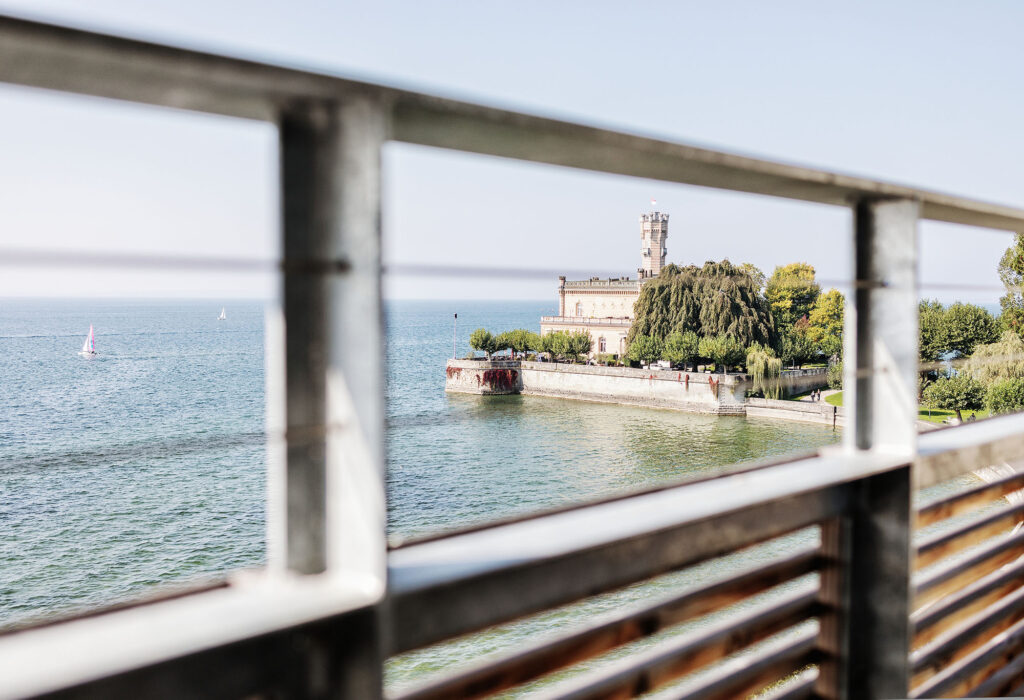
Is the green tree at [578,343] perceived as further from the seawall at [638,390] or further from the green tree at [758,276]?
the green tree at [758,276]

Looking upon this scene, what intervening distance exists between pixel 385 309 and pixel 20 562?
93.3 ft

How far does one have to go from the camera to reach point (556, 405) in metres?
40.3

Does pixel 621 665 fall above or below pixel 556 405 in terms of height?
above

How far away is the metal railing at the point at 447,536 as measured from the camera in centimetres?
66

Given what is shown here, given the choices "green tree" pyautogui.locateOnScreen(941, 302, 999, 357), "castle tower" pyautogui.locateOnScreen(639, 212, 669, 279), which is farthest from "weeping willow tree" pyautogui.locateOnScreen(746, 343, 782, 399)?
"castle tower" pyautogui.locateOnScreen(639, 212, 669, 279)

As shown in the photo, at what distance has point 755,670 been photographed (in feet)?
3.99

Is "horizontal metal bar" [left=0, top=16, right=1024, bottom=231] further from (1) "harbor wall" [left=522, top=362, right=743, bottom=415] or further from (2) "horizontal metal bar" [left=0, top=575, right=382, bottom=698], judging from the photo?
(1) "harbor wall" [left=522, top=362, right=743, bottom=415]

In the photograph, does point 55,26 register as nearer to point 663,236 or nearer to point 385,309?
point 385,309

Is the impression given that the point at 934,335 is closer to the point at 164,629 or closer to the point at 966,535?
the point at 966,535

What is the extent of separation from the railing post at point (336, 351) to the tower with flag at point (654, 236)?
204ft

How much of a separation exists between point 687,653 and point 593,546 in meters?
0.30

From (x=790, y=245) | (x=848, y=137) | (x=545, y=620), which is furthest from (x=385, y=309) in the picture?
(x=848, y=137)

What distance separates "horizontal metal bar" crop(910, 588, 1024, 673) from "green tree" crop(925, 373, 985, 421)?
80.0 ft

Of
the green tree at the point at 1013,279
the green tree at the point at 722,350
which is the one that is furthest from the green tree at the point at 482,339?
the green tree at the point at 722,350
